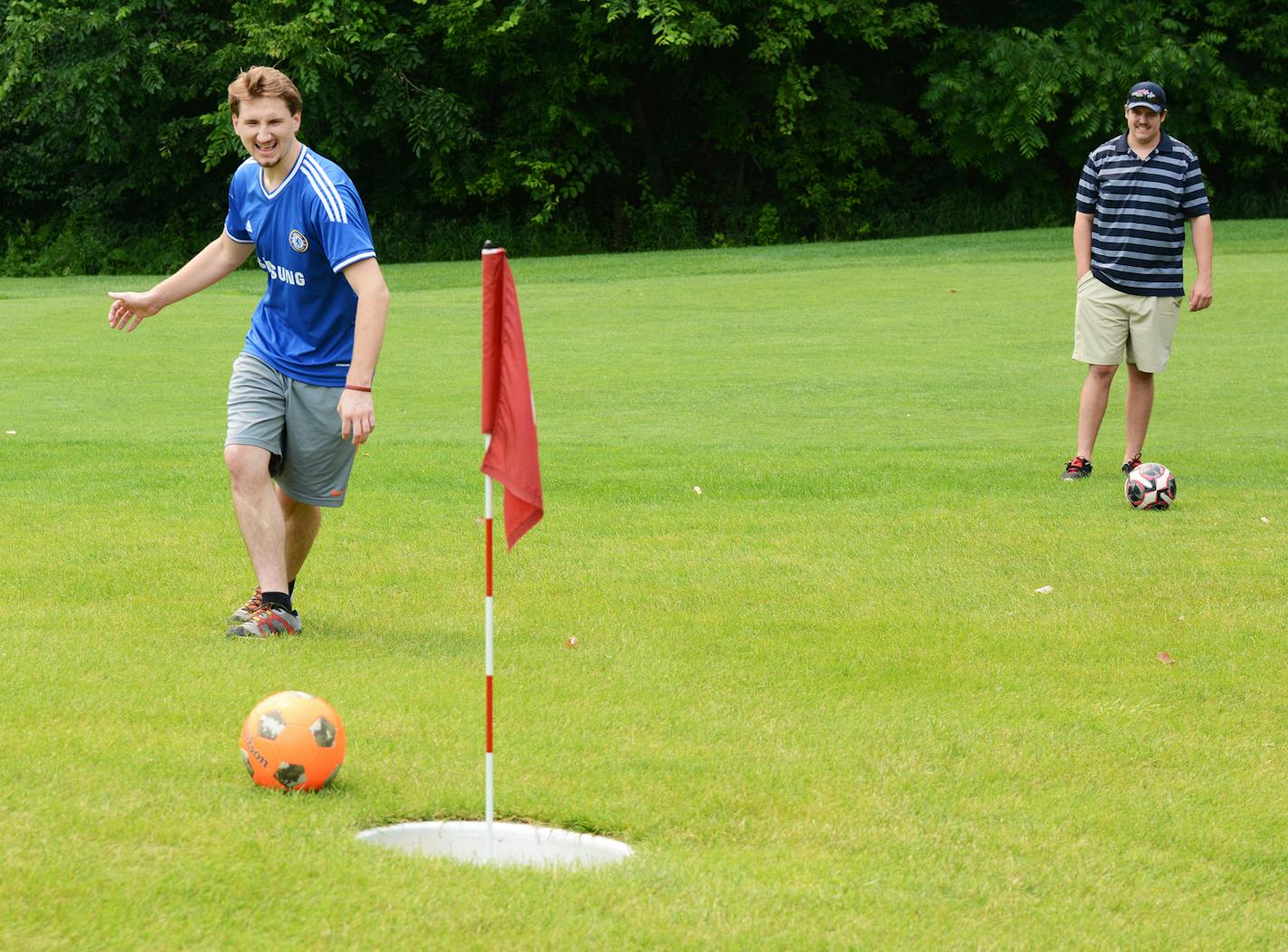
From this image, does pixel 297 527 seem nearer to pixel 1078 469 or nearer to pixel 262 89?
pixel 262 89

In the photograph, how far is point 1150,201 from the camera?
999 centimetres

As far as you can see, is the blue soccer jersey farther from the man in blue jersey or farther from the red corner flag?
the red corner flag

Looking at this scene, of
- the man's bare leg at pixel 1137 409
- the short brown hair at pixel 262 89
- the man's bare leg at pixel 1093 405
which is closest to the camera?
the short brown hair at pixel 262 89

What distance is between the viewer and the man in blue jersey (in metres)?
6.17

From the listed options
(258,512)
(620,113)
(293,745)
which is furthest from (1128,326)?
(620,113)

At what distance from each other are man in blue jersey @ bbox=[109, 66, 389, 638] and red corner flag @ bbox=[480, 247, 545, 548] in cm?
149

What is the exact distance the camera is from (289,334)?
6.51 meters

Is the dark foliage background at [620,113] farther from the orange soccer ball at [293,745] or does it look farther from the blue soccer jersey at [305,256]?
the orange soccer ball at [293,745]

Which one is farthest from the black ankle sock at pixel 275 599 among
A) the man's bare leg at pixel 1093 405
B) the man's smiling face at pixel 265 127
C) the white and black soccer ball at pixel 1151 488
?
the man's bare leg at pixel 1093 405

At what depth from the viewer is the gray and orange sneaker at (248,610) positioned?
631cm

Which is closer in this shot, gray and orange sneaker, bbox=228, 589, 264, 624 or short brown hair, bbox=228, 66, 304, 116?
short brown hair, bbox=228, 66, 304, 116

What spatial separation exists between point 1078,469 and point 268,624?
18.3ft

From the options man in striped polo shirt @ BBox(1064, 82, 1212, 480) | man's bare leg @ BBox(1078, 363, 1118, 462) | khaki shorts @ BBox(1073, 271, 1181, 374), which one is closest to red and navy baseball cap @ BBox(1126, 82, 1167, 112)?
man in striped polo shirt @ BBox(1064, 82, 1212, 480)

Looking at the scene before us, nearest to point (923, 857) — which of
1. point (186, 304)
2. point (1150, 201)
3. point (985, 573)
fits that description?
point (985, 573)
